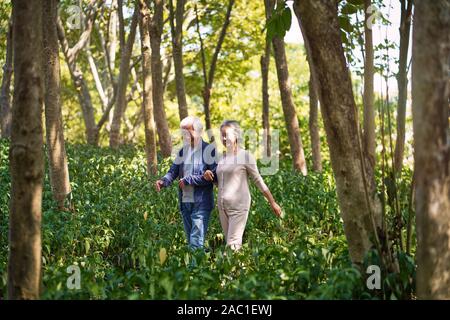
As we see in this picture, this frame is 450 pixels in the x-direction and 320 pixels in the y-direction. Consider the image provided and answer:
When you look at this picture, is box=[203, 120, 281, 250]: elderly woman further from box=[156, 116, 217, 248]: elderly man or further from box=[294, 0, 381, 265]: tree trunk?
box=[294, 0, 381, 265]: tree trunk

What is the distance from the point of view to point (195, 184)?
28.3 ft

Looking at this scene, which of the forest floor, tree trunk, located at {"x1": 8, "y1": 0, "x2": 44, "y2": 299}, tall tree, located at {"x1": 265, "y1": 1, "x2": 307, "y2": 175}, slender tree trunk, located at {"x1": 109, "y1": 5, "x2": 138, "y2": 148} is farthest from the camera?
slender tree trunk, located at {"x1": 109, "y1": 5, "x2": 138, "y2": 148}

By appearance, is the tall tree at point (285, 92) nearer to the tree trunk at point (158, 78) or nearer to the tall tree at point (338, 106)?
the tree trunk at point (158, 78)

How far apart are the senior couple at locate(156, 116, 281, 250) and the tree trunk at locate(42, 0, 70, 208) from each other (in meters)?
3.05

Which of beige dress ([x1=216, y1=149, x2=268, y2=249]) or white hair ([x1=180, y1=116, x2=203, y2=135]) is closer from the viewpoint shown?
beige dress ([x1=216, y1=149, x2=268, y2=249])

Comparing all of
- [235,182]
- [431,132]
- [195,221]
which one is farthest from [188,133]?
[431,132]

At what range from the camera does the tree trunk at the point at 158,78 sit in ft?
54.7

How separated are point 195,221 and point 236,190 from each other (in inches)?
25.0

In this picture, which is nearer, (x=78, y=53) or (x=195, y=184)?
(x=195, y=184)

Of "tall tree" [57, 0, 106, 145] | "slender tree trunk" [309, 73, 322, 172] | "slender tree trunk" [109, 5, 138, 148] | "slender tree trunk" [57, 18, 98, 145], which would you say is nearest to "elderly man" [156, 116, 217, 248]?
"slender tree trunk" [309, 73, 322, 172]

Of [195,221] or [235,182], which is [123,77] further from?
[235,182]

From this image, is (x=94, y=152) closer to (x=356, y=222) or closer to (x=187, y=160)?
(x=187, y=160)

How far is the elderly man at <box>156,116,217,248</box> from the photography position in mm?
8641

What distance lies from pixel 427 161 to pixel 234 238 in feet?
11.9
